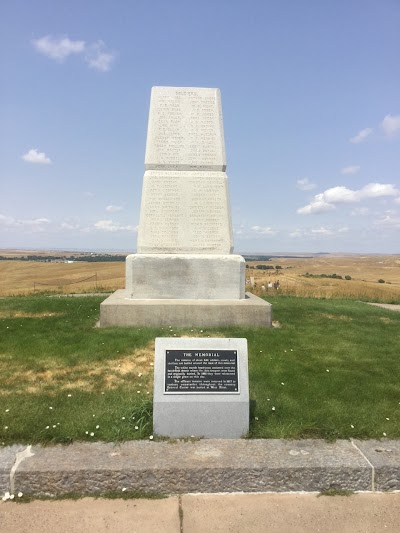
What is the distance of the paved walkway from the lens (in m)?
3.15

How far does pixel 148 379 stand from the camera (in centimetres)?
597

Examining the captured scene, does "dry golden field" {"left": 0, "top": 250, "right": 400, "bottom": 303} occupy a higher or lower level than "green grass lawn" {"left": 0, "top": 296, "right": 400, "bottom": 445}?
lower

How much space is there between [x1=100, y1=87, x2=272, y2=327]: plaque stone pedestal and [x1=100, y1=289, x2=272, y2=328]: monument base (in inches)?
14.2

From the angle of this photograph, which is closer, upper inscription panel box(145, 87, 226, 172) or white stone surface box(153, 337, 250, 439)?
white stone surface box(153, 337, 250, 439)

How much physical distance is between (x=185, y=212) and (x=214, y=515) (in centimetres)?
736

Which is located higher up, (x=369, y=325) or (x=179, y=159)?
(x=179, y=159)

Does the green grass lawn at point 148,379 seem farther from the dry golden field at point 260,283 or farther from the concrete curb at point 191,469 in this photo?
the dry golden field at point 260,283

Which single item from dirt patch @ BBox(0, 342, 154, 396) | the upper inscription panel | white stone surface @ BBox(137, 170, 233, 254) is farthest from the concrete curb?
the upper inscription panel

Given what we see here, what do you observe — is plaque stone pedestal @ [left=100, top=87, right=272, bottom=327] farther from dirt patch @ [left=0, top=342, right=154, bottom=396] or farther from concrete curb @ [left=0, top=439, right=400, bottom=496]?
concrete curb @ [left=0, top=439, right=400, bottom=496]

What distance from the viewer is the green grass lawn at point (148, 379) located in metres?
4.38

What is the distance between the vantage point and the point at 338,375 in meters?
6.21

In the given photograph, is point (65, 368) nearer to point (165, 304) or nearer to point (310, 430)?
point (165, 304)

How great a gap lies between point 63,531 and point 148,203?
760 cm

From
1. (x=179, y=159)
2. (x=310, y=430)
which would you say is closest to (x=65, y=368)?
(x=310, y=430)
